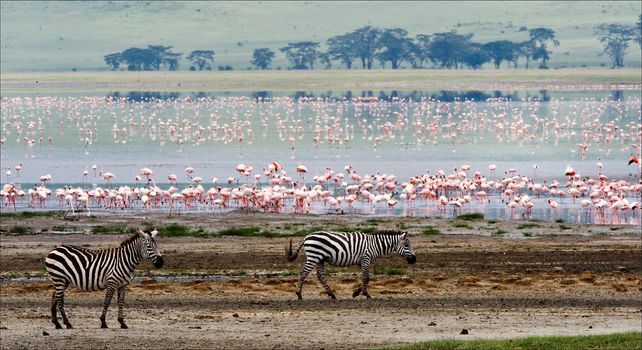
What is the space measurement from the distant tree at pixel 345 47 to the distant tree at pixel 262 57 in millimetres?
6143

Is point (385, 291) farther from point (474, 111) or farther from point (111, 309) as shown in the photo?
point (474, 111)

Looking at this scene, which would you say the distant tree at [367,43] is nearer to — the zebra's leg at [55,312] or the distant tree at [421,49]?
the distant tree at [421,49]

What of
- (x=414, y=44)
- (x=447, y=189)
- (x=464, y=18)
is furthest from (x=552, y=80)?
(x=447, y=189)

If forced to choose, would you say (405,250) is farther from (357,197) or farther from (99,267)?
(357,197)

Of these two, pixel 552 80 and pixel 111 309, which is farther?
pixel 552 80

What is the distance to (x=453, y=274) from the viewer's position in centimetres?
1952

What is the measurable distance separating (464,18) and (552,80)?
56.5m

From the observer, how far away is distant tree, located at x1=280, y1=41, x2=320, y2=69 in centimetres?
14262

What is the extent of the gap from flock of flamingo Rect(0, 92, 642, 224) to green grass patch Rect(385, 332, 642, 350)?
15959 millimetres

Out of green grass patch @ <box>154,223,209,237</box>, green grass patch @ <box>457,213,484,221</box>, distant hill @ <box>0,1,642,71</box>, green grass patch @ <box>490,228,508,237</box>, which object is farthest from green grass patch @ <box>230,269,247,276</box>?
distant hill @ <box>0,1,642,71</box>

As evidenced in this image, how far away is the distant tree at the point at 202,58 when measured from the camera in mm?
141625

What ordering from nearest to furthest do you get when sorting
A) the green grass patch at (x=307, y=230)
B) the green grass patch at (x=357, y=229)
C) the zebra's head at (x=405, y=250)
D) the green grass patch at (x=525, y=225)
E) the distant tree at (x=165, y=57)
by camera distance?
1. the zebra's head at (x=405, y=250)
2. the green grass patch at (x=357, y=229)
3. the green grass patch at (x=307, y=230)
4. the green grass patch at (x=525, y=225)
5. the distant tree at (x=165, y=57)

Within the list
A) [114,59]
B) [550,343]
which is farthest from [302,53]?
[550,343]

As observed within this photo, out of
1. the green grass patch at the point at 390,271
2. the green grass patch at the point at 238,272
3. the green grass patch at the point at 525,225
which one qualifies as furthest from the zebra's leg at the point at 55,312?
the green grass patch at the point at 525,225
